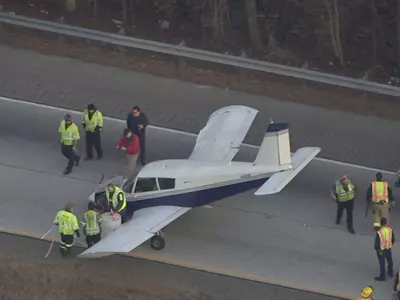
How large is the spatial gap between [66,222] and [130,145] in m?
3.51

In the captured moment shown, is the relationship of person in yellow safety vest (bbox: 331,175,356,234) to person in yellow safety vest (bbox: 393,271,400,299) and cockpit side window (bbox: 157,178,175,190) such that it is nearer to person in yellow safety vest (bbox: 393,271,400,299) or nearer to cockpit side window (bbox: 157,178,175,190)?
person in yellow safety vest (bbox: 393,271,400,299)

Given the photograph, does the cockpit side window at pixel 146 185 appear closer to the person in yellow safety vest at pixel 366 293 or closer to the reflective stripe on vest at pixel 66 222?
the reflective stripe on vest at pixel 66 222

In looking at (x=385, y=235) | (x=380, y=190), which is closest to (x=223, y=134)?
(x=380, y=190)

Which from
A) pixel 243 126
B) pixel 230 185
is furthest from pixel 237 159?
pixel 230 185

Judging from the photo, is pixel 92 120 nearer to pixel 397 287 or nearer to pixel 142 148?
pixel 142 148

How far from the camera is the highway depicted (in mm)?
25188

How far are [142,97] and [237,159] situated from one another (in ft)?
11.7

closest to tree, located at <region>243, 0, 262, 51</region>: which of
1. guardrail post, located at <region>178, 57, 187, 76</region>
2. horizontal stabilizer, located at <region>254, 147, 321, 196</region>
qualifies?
guardrail post, located at <region>178, 57, 187, 76</region>

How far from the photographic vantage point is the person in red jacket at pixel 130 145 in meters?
27.3

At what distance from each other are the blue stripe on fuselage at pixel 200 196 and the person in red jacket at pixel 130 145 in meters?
2.09

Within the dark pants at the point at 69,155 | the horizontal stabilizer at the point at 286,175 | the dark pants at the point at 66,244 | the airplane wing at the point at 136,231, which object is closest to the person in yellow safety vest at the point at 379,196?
the horizontal stabilizer at the point at 286,175

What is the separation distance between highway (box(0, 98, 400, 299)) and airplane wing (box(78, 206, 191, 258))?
33.2 inches

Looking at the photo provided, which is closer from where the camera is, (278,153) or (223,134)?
(278,153)

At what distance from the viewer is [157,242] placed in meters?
25.5
